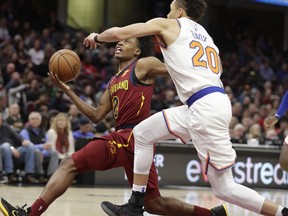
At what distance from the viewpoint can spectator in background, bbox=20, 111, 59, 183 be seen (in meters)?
12.9

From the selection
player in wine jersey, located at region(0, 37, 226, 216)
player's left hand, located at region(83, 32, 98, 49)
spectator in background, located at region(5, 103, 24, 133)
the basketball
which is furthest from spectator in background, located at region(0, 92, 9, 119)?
player's left hand, located at region(83, 32, 98, 49)

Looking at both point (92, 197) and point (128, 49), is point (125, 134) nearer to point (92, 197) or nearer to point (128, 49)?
point (128, 49)

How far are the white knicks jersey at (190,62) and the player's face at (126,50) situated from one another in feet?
3.40

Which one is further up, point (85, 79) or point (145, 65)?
point (145, 65)

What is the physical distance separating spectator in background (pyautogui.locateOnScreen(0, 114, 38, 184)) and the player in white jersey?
6386 millimetres

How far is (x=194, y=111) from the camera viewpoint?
597cm

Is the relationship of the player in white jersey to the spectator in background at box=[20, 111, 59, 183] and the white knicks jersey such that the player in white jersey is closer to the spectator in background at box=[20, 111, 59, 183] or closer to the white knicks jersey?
the white knicks jersey

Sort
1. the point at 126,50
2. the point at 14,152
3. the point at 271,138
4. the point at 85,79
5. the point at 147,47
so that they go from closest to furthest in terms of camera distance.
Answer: the point at 126,50 → the point at 147,47 → the point at 14,152 → the point at 271,138 → the point at 85,79

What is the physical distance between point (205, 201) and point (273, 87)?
12871 mm

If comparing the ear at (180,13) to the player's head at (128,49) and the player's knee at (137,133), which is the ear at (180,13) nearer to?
the player's head at (128,49)

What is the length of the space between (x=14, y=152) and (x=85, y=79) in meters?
5.79

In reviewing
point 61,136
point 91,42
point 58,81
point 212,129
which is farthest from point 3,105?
point 212,129

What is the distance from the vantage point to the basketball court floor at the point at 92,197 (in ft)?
27.6

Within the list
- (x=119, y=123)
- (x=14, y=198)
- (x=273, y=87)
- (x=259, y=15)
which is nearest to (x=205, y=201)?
(x=14, y=198)
